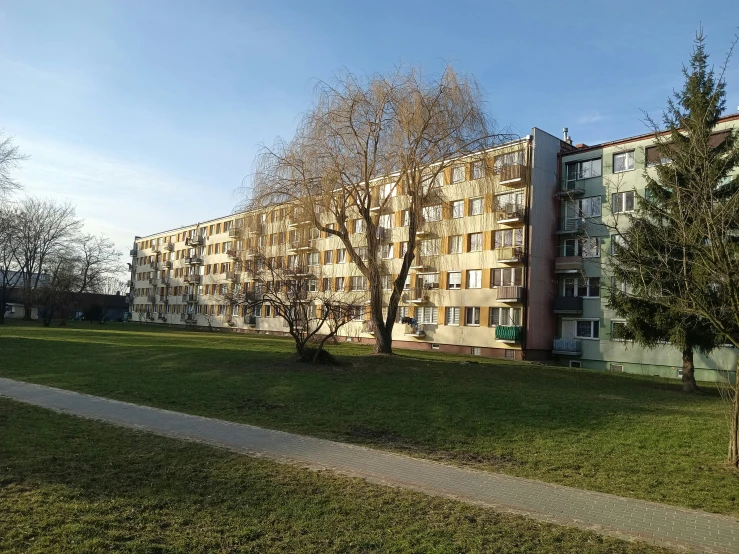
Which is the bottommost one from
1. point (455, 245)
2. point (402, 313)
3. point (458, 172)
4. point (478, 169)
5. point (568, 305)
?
point (402, 313)

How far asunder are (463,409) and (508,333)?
25166 millimetres

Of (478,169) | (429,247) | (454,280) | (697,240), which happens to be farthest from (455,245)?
(697,240)

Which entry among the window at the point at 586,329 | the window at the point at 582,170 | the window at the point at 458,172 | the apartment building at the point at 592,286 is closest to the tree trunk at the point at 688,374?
the apartment building at the point at 592,286

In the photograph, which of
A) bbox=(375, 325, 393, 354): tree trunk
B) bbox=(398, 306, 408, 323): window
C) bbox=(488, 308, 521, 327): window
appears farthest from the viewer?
bbox=(398, 306, 408, 323): window

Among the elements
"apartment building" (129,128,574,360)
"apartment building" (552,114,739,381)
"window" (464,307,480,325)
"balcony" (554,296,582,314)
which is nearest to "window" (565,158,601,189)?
"apartment building" (552,114,739,381)

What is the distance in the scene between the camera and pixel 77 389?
16.1m

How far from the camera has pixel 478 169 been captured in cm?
2691

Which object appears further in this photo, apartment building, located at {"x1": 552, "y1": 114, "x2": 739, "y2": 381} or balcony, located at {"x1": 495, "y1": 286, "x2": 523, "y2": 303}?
balcony, located at {"x1": 495, "y1": 286, "x2": 523, "y2": 303}

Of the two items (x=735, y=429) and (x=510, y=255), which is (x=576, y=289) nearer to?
(x=510, y=255)

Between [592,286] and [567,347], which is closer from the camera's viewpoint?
[592,286]

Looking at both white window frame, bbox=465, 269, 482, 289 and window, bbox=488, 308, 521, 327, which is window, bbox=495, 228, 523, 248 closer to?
white window frame, bbox=465, 269, 482, 289

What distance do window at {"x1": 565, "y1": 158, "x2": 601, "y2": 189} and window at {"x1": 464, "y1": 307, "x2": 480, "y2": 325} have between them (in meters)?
10.4

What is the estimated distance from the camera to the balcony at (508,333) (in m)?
38.6

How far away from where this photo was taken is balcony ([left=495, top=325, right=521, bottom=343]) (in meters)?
38.6
